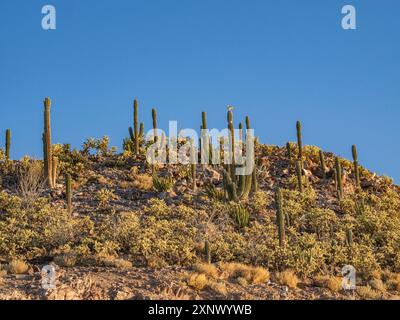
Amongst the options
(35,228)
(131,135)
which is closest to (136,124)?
(131,135)

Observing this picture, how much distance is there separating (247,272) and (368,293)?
3.33 metres

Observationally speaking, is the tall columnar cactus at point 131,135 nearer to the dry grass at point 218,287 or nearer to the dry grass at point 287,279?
the dry grass at point 287,279

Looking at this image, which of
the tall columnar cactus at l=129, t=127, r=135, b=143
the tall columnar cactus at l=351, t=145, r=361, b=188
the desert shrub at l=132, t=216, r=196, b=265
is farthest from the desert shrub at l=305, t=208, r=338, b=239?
the tall columnar cactus at l=129, t=127, r=135, b=143

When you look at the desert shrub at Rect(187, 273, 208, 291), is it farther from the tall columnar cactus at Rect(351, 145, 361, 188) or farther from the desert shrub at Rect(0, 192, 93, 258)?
the tall columnar cactus at Rect(351, 145, 361, 188)

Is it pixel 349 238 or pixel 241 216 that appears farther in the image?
pixel 241 216

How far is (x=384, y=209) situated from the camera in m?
28.5

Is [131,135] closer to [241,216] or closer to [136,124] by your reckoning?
[136,124]

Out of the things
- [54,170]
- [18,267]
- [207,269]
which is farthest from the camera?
[54,170]

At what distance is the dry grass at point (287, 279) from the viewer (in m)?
17.8

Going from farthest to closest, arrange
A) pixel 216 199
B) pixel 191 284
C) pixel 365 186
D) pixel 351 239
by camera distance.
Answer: pixel 365 186, pixel 216 199, pixel 351 239, pixel 191 284

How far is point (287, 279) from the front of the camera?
17.9 meters
